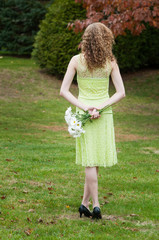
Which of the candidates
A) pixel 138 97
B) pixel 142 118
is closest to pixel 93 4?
pixel 142 118

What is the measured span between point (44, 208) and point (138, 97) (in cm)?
1252

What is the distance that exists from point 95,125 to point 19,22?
61.8ft

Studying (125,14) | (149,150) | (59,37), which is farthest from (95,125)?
(59,37)

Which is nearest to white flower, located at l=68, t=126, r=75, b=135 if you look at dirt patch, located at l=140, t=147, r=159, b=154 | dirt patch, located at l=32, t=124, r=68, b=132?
dirt patch, located at l=140, t=147, r=159, b=154

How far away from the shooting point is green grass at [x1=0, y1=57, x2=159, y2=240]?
4.24 metres

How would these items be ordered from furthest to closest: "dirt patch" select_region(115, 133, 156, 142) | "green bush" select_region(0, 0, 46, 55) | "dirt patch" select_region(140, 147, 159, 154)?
"green bush" select_region(0, 0, 46, 55) → "dirt patch" select_region(115, 133, 156, 142) → "dirt patch" select_region(140, 147, 159, 154)

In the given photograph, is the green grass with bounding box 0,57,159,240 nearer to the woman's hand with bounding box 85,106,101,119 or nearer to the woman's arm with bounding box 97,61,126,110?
the woman's hand with bounding box 85,106,101,119

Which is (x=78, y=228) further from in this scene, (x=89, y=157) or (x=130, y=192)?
(x=130, y=192)

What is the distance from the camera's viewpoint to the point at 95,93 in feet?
14.3

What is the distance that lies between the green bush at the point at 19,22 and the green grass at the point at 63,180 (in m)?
7.76

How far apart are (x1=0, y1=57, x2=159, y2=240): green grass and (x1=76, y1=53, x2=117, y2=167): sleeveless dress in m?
0.70

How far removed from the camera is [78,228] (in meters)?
4.20

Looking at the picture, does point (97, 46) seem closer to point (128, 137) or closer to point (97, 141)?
point (97, 141)

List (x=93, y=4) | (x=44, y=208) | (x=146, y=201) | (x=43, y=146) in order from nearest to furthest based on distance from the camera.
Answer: (x=44, y=208) → (x=146, y=201) → (x=43, y=146) → (x=93, y=4)
